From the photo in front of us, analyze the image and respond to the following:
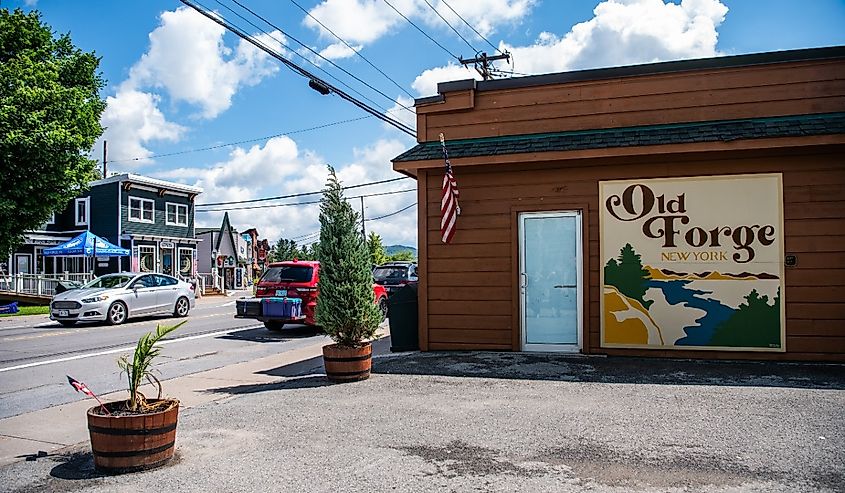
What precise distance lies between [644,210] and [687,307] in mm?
1483

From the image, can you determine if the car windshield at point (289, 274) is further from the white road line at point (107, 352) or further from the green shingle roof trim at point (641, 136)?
the green shingle roof trim at point (641, 136)

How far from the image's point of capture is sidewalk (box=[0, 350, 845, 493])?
4.50m

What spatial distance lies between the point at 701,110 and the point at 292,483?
7694mm

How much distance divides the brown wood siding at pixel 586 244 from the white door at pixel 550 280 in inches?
6.2

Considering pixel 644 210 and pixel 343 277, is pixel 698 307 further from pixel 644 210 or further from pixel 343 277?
pixel 343 277

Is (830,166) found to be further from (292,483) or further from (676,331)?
(292,483)

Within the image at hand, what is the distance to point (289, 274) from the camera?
14297 mm

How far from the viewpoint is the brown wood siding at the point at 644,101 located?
8844 millimetres

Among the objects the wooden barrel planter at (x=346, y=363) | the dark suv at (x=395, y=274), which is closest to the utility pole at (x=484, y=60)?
the dark suv at (x=395, y=274)

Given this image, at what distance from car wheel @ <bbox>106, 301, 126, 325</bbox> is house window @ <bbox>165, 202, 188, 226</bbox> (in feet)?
68.8

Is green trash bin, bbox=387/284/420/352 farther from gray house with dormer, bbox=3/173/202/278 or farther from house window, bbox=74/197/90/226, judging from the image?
Result: house window, bbox=74/197/90/226

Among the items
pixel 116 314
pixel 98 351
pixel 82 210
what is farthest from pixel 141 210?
pixel 98 351

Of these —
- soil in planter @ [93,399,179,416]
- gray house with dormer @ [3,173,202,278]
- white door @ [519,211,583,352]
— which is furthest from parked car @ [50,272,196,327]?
gray house with dormer @ [3,173,202,278]

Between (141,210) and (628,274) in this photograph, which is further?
(141,210)
